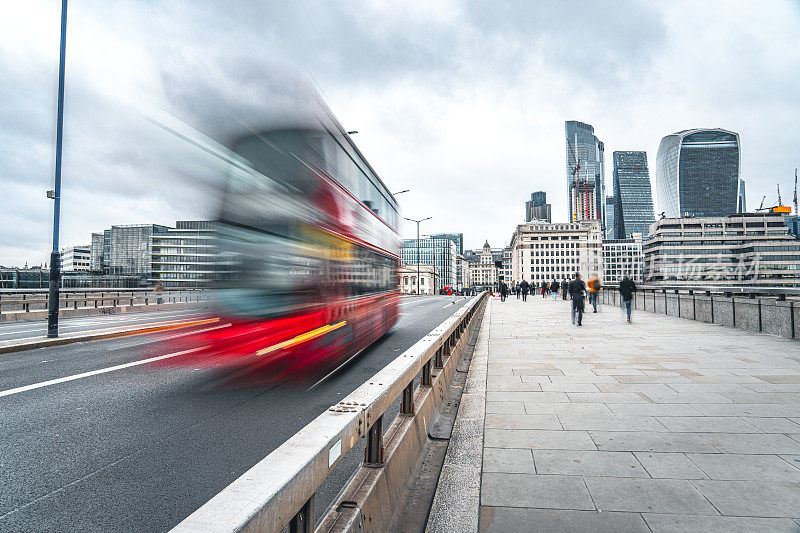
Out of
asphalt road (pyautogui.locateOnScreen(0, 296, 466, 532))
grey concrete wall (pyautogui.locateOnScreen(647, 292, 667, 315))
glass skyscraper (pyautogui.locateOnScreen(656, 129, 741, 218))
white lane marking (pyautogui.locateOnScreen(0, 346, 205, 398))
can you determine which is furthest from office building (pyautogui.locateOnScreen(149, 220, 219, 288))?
glass skyscraper (pyautogui.locateOnScreen(656, 129, 741, 218))

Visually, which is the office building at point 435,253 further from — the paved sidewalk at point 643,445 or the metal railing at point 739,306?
the paved sidewalk at point 643,445

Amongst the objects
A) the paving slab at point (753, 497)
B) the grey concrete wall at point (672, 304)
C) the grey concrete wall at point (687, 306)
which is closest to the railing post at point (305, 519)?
the paving slab at point (753, 497)

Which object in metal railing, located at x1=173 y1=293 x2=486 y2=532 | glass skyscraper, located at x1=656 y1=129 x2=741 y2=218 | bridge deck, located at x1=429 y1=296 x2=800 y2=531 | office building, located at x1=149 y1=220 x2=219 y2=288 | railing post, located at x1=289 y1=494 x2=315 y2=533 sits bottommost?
bridge deck, located at x1=429 y1=296 x2=800 y2=531

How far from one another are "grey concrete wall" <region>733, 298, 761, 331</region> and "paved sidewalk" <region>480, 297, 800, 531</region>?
202 inches

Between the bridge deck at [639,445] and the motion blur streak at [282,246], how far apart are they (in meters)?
2.42

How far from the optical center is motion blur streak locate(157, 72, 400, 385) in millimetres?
5781

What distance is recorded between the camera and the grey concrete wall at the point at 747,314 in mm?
12961

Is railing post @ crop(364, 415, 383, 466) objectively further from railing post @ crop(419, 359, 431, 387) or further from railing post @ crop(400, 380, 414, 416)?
railing post @ crop(419, 359, 431, 387)

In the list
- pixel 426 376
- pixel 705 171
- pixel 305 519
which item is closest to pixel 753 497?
pixel 426 376

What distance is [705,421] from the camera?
4.71 metres

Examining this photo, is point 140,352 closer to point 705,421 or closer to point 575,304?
point 705,421

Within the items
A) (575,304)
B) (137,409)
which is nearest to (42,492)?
(137,409)

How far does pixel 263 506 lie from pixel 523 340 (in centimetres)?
1126

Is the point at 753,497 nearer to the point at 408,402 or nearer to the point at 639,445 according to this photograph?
the point at 639,445
